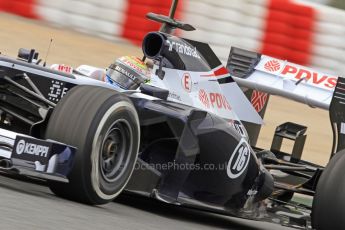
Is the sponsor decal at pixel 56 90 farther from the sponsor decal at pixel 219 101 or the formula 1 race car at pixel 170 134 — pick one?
the sponsor decal at pixel 219 101

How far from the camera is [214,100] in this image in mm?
7270

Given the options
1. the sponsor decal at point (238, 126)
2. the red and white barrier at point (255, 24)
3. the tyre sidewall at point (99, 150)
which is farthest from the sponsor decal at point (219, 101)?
the red and white barrier at point (255, 24)

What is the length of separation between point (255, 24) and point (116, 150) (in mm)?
9683

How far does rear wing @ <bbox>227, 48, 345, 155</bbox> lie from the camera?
7.89 meters

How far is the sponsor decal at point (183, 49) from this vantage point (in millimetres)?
7031

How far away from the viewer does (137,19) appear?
15914 mm

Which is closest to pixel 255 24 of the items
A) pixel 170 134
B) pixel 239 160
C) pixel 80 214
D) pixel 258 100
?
pixel 258 100

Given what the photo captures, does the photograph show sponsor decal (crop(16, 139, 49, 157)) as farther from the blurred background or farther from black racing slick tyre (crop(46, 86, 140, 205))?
the blurred background

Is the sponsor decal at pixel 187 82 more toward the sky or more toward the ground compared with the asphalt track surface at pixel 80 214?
more toward the sky

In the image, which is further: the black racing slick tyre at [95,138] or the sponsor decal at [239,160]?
the sponsor decal at [239,160]

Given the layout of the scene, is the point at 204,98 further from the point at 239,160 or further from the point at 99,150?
the point at 99,150

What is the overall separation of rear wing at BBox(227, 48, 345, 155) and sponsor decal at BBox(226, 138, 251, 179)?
3.19ft

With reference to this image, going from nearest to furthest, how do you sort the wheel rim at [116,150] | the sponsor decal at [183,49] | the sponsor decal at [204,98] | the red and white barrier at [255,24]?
the wheel rim at [116,150] → the sponsor decal at [183,49] → the sponsor decal at [204,98] → the red and white barrier at [255,24]

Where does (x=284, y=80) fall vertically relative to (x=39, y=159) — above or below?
above
